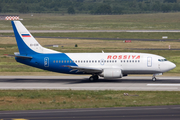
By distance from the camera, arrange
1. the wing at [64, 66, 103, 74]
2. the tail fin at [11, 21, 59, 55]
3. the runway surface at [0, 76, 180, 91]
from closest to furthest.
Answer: the runway surface at [0, 76, 180, 91], the wing at [64, 66, 103, 74], the tail fin at [11, 21, 59, 55]

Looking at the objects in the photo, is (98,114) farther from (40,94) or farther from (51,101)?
(40,94)

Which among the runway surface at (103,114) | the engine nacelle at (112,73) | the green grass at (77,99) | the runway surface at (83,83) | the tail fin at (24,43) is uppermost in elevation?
the tail fin at (24,43)

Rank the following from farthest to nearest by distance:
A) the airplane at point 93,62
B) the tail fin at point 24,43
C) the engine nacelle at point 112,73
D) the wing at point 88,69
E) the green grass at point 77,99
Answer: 1. the tail fin at point 24,43
2. the airplane at point 93,62
3. the wing at point 88,69
4. the engine nacelle at point 112,73
5. the green grass at point 77,99

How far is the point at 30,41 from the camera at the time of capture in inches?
1842

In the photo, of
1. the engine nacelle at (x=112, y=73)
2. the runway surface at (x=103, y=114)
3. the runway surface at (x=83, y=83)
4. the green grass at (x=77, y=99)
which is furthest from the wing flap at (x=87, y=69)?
the runway surface at (x=103, y=114)

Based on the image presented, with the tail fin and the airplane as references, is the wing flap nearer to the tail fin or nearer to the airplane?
the airplane

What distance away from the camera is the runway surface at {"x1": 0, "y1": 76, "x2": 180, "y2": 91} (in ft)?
131

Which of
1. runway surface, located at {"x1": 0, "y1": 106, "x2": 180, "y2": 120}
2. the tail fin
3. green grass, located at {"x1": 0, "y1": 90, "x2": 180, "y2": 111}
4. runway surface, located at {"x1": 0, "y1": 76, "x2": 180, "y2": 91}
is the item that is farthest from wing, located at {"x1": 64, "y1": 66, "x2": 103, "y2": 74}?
runway surface, located at {"x1": 0, "y1": 106, "x2": 180, "y2": 120}

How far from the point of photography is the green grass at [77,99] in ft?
97.7

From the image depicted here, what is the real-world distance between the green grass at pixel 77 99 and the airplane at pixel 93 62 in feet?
27.1

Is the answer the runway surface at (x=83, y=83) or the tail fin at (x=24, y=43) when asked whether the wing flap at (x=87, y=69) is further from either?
the tail fin at (x=24, y=43)

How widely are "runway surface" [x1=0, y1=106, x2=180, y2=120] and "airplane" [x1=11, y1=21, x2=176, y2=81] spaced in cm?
1623

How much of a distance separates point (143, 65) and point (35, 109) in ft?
67.2

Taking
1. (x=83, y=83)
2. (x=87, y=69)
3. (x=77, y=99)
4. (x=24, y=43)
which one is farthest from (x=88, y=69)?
(x=77, y=99)
